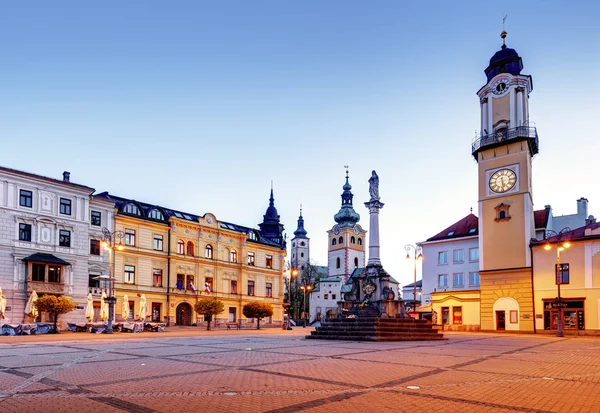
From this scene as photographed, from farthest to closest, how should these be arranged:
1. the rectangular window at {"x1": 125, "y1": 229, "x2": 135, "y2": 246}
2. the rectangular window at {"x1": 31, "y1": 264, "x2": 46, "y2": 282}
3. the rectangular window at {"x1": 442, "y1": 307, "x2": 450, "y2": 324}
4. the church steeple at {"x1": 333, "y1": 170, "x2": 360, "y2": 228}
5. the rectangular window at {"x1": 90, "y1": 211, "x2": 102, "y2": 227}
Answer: the church steeple at {"x1": 333, "y1": 170, "x2": 360, "y2": 228} → the rectangular window at {"x1": 442, "y1": 307, "x2": 450, "y2": 324} → the rectangular window at {"x1": 125, "y1": 229, "x2": 135, "y2": 246} → the rectangular window at {"x1": 90, "y1": 211, "x2": 102, "y2": 227} → the rectangular window at {"x1": 31, "y1": 264, "x2": 46, "y2": 282}

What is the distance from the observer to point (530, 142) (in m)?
43.2

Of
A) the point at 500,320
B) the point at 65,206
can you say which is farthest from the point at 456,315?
the point at 65,206

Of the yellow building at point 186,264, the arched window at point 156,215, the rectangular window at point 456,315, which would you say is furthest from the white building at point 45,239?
the rectangular window at point 456,315

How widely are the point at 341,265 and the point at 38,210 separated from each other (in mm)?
75881

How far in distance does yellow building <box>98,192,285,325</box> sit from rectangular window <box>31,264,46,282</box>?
20.4ft

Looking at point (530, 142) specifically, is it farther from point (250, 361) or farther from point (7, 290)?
point (7, 290)

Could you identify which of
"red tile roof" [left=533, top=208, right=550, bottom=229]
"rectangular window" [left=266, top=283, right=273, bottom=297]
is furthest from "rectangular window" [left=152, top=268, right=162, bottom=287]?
"red tile roof" [left=533, top=208, right=550, bottom=229]

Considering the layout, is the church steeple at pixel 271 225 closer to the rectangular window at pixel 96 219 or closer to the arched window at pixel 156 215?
the arched window at pixel 156 215

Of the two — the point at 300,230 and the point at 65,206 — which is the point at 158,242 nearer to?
the point at 65,206

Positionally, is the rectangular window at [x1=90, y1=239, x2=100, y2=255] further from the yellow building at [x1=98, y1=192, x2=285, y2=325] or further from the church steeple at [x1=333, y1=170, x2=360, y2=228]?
the church steeple at [x1=333, y1=170, x2=360, y2=228]

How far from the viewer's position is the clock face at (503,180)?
43406mm

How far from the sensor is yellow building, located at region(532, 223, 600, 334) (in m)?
37.7

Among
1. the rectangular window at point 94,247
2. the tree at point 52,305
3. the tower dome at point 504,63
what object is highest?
the tower dome at point 504,63

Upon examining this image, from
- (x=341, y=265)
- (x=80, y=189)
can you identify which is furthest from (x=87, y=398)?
(x=341, y=265)
